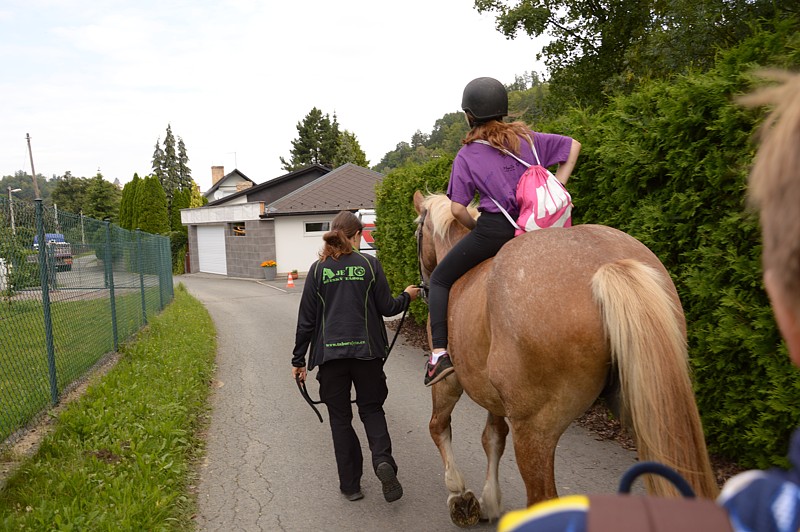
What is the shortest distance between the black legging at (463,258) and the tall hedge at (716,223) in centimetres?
142

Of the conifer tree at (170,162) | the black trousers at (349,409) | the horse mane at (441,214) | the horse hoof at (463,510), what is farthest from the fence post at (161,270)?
the conifer tree at (170,162)

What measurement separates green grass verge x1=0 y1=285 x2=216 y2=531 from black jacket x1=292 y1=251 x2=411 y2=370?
1.46 metres

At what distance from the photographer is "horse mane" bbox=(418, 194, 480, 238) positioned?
13.7 feet

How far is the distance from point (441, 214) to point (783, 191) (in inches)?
137

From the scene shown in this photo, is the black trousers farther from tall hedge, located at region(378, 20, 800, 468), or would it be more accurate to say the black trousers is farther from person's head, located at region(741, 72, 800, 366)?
person's head, located at region(741, 72, 800, 366)

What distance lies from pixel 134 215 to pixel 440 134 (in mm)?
84366

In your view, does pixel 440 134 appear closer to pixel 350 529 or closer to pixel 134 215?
pixel 134 215

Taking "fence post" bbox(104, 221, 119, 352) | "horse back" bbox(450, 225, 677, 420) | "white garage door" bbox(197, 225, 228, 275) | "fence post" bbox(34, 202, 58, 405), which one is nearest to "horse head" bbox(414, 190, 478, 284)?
"horse back" bbox(450, 225, 677, 420)

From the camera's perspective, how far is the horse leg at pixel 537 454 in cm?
277

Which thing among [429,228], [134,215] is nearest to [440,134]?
[134,215]

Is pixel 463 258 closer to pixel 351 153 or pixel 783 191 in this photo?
A: pixel 783 191

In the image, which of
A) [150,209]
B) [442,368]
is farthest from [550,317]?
[150,209]

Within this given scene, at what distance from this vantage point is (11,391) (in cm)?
503

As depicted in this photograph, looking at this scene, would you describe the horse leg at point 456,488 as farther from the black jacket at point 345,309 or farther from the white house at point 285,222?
the white house at point 285,222
